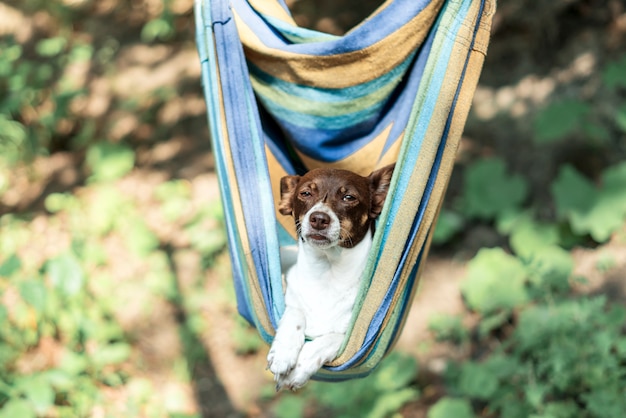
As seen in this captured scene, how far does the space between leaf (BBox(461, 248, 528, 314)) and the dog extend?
2.24m

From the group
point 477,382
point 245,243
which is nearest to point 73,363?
point 477,382

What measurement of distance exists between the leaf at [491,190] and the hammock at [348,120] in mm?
2276

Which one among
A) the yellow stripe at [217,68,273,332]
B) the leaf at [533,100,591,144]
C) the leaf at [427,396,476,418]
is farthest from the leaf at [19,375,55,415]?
the leaf at [533,100,591,144]

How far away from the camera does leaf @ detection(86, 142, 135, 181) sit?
522 cm

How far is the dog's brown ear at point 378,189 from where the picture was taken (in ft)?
6.03

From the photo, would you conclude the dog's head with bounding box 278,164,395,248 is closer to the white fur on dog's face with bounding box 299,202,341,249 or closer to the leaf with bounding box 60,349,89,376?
the white fur on dog's face with bounding box 299,202,341,249

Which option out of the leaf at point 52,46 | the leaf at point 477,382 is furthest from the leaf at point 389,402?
the leaf at point 52,46

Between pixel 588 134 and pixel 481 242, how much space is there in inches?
37.0

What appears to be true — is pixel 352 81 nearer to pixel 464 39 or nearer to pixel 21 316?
pixel 464 39

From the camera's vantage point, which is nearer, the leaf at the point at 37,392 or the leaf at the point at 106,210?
the leaf at the point at 37,392

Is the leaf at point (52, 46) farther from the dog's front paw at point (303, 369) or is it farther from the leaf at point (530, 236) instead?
the dog's front paw at point (303, 369)

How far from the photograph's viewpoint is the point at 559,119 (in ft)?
14.1

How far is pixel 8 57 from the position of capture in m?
5.73

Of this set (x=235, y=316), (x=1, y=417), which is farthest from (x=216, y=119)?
(x=235, y=316)
